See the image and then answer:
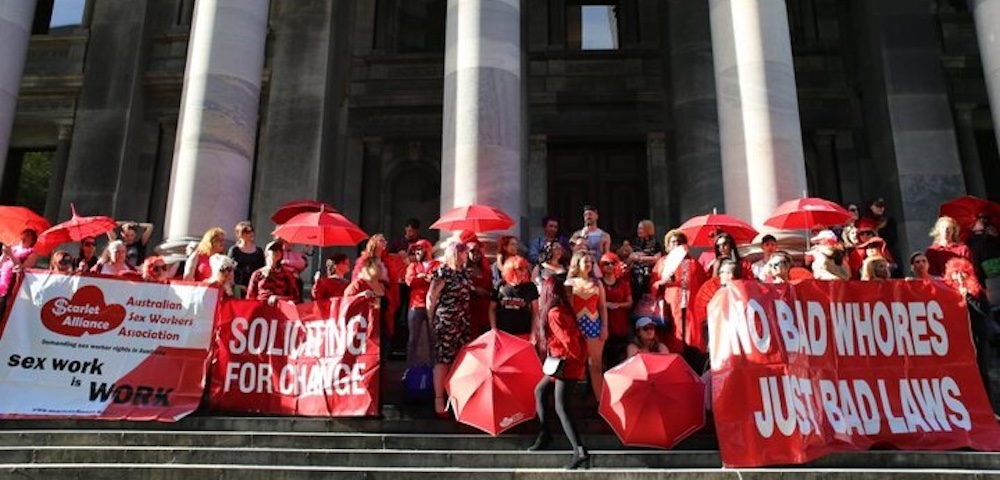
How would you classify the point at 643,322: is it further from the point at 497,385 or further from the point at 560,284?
the point at 497,385

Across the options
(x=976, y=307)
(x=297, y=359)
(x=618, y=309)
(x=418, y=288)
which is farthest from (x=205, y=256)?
(x=976, y=307)

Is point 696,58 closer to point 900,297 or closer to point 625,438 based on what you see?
point 900,297

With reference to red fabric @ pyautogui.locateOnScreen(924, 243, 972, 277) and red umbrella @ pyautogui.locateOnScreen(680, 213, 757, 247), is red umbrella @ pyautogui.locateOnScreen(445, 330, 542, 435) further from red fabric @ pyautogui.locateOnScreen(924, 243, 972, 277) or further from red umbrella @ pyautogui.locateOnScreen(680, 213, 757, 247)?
red fabric @ pyautogui.locateOnScreen(924, 243, 972, 277)

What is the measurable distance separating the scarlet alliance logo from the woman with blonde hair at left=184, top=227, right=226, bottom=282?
115 centimetres

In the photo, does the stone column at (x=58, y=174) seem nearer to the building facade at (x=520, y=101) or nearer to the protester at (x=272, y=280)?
the building facade at (x=520, y=101)

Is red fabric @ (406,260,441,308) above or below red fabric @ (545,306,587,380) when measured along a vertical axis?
above

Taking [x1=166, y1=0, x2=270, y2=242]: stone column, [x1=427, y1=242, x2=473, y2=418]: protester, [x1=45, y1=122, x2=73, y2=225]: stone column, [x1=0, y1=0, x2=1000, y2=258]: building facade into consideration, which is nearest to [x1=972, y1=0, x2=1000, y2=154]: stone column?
[x1=0, y1=0, x2=1000, y2=258]: building facade

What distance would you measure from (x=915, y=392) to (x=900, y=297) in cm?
101

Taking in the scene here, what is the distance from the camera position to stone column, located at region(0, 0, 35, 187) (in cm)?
1441

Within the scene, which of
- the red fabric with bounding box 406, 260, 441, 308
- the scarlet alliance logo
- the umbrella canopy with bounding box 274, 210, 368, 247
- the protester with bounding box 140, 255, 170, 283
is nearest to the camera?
the scarlet alliance logo

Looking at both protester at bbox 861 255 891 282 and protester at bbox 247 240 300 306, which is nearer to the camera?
protester at bbox 861 255 891 282

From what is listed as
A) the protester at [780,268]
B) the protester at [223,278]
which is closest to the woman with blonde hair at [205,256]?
the protester at [223,278]

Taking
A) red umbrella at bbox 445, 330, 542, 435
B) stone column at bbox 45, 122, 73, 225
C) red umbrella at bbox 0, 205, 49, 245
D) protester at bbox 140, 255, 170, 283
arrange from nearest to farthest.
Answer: red umbrella at bbox 445, 330, 542, 435 < protester at bbox 140, 255, 170, 283 < red umbrella at bbox 0, 205, 49, 245 < stone column at bbox 45, 122, 73, 225

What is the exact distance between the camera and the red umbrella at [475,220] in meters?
10.9
